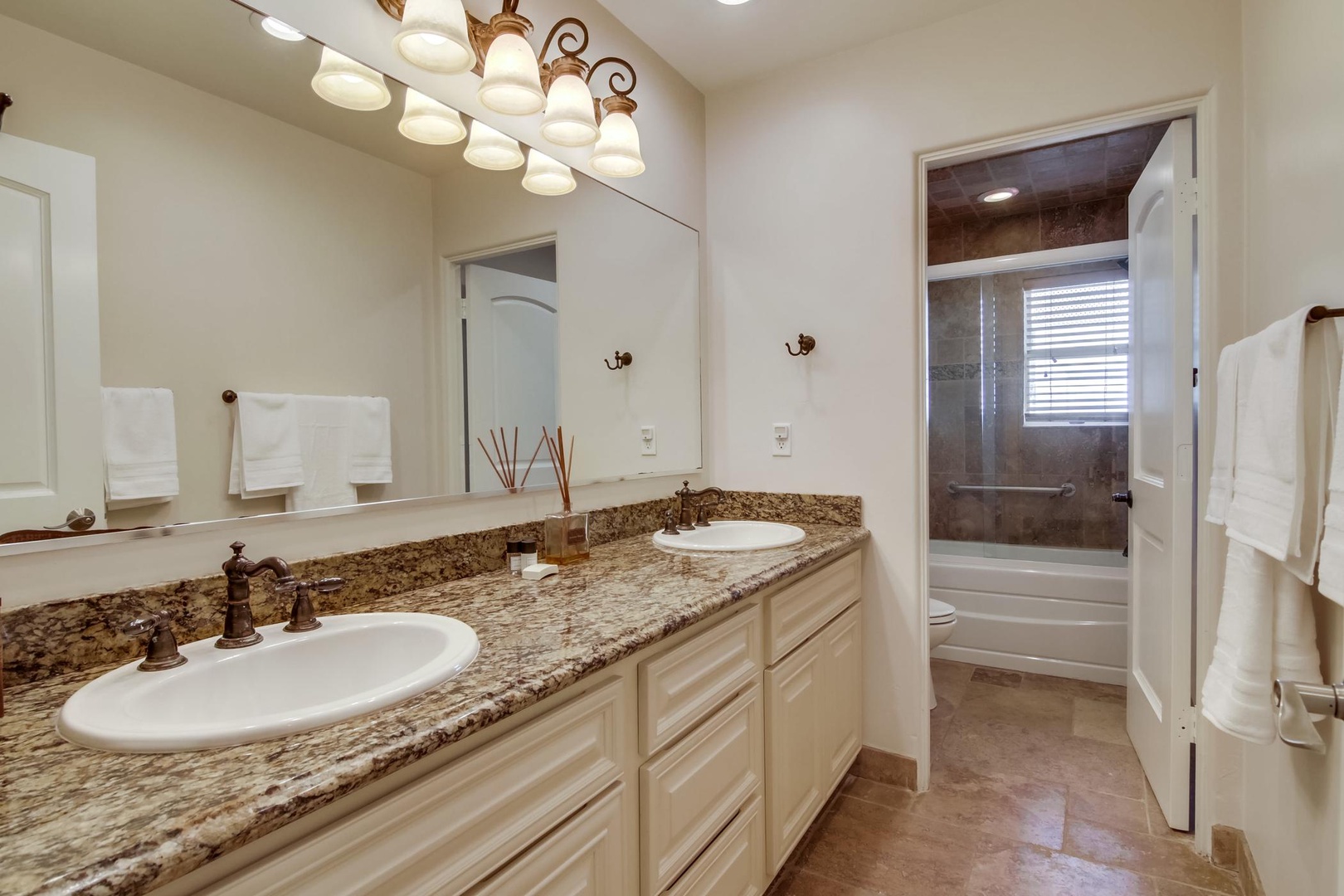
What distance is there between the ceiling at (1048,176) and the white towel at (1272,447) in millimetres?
1739

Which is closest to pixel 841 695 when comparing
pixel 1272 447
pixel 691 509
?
pixel 691 509

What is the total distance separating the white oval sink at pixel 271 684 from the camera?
68 cm

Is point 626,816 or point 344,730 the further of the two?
point 626,816

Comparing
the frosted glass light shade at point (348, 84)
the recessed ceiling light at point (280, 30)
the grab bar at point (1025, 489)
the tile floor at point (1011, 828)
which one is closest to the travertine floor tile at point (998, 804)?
the tile floor at point (1011, 828)

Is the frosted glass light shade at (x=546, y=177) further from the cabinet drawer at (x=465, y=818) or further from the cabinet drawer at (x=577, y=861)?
the cabinet drawer at (x=577, y=861)

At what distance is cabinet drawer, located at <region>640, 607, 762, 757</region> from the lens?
1.11 m

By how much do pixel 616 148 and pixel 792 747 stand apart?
5.33 feet

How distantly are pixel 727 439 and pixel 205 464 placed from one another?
167 centimetres

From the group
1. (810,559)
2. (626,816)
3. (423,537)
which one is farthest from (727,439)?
(626,816)

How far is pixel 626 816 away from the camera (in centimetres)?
105

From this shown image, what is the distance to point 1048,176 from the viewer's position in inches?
120

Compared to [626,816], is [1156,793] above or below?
below

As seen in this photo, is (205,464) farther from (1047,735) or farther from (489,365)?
(1047,735)

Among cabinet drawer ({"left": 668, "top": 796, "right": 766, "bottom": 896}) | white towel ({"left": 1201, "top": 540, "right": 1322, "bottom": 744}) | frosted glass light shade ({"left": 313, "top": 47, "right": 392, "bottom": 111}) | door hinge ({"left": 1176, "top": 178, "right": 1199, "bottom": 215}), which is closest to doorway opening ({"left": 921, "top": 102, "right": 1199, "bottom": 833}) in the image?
door hinge ({"left": 1176, "top": 178, "right": 1199, "bottom": 215})
